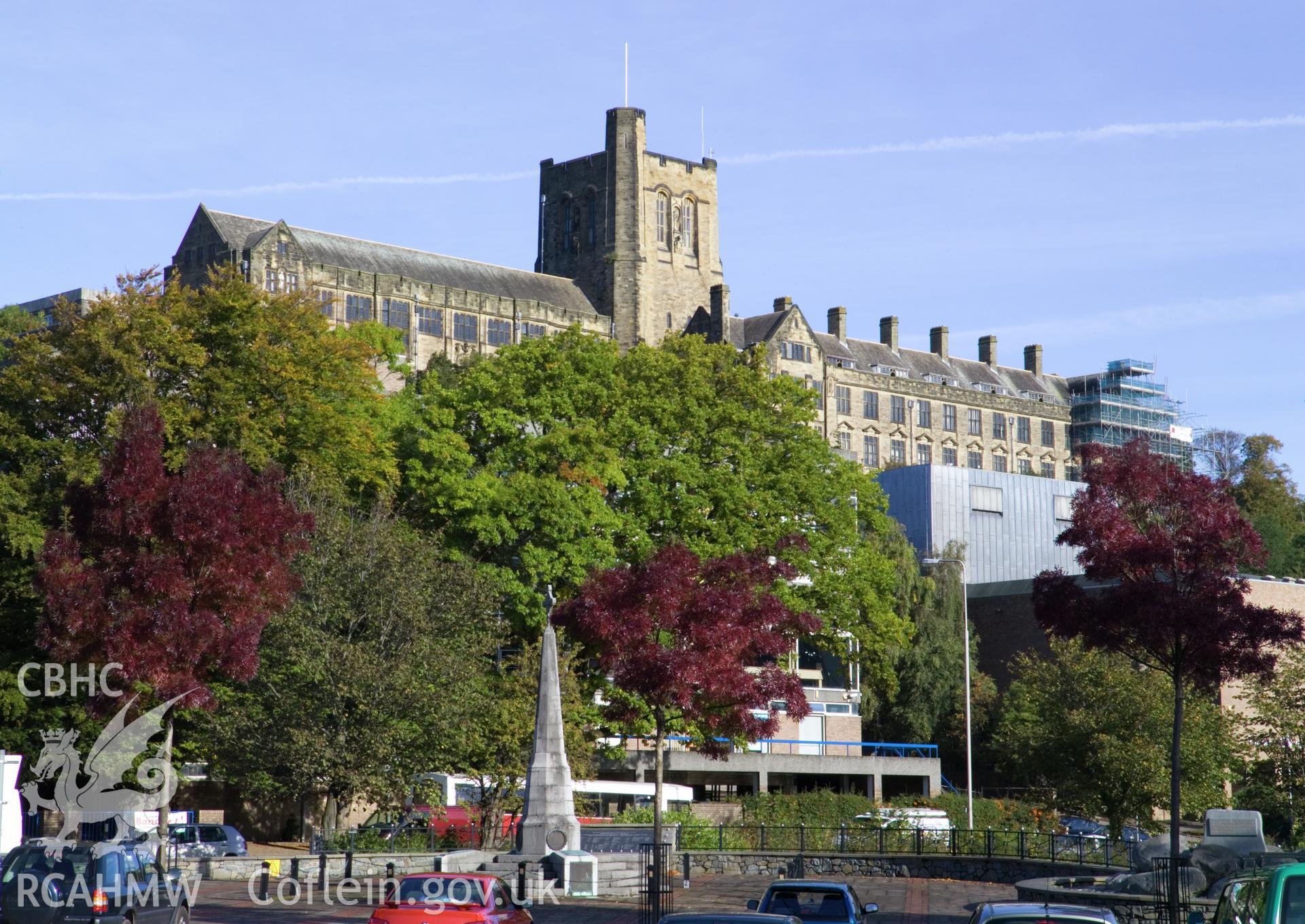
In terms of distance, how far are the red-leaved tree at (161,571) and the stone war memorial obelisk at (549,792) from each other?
5.96m

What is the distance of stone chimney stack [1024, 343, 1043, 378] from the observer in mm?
140625

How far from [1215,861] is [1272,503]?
3667 inches

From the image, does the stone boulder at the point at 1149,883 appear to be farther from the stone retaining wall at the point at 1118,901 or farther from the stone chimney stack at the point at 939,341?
the stone chimney stack at the point at 939,341

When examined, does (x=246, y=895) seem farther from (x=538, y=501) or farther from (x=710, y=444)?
(x=710, y=444)

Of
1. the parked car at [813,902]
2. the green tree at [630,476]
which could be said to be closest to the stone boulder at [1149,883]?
the parked car at [813,902]

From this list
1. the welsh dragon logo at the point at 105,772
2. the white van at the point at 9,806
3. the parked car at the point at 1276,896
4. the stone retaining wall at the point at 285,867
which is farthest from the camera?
the welsh dragon logo at the point at 105,772

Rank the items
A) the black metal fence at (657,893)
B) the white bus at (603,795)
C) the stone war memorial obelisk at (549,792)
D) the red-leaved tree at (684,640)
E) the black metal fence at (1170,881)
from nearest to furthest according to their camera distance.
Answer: the black metal fence at (657,893) < the black metal fence at (1170,881) < the red-leaved tree at (684,640) < the stone war memorial obelisk at (549,792) < the white bus at (603,795)

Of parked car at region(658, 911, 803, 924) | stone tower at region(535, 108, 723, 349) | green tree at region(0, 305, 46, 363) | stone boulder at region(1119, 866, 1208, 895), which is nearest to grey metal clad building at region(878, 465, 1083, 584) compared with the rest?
stone tower at region(535, 108, 723, 349)

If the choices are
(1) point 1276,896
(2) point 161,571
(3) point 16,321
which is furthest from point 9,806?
(3) point 16,321

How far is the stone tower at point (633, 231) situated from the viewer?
112062 millimetres

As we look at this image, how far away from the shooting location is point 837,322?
123188mm

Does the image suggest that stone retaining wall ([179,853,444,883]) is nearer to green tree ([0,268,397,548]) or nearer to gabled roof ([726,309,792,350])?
green tree ([0,268,397,548])

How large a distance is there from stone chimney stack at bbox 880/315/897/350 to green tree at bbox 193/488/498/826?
9165 centimetres

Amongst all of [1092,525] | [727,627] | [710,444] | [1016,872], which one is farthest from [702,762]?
[1092,525]
